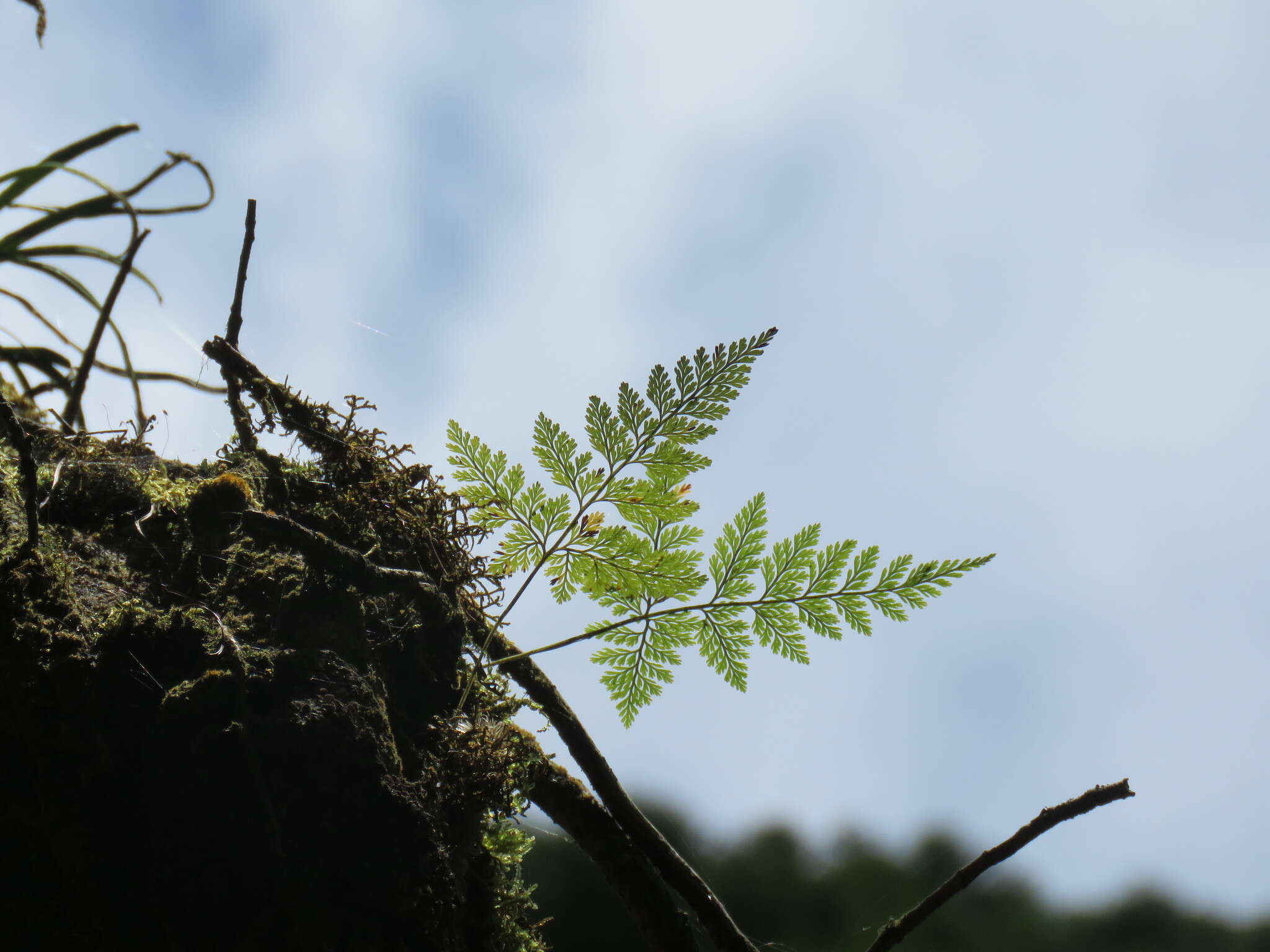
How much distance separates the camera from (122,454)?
1.26 metres

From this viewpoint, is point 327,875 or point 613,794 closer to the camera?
point 327,875

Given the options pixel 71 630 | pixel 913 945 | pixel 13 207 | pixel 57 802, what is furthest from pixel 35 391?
pixel 913 945

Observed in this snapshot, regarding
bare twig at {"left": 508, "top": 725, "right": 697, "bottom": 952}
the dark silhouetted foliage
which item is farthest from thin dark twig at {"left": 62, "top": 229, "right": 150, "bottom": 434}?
the dark silhouetted foliage

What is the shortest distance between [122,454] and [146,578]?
45cm

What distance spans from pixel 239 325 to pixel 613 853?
3.86 ft

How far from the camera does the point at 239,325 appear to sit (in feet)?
4.66

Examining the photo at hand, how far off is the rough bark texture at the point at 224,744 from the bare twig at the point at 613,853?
0.38ft

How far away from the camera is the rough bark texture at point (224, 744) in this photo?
689mm

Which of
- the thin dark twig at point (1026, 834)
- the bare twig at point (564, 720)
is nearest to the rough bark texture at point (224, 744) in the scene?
the bare twig at point (564, 720)

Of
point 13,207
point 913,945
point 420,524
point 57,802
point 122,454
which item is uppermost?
point 13,207

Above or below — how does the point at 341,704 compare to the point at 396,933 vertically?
above

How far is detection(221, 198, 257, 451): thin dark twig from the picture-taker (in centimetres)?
139

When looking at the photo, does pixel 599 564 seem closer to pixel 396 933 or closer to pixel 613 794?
pixel 613 794

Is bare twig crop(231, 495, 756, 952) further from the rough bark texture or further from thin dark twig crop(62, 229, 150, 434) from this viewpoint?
thin dark twig crop(62, 229, 150, 434)
